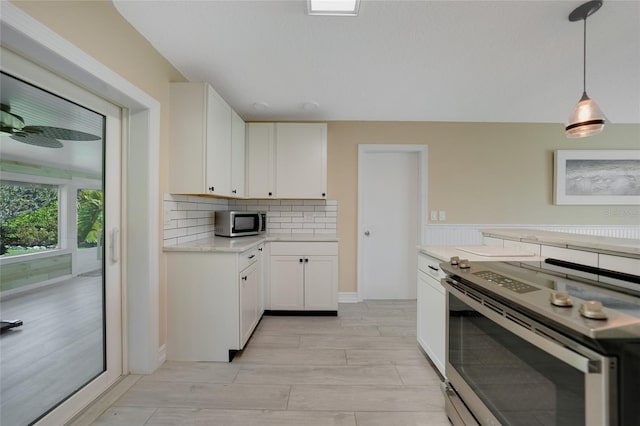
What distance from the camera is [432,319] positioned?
1.88m

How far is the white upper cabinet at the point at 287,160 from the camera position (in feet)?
10.4

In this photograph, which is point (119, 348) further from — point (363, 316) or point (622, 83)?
point (622, 83)

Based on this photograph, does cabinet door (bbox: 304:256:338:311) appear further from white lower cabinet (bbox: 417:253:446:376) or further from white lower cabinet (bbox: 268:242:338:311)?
white lower cabinet (bbox: 417:253:446:376)

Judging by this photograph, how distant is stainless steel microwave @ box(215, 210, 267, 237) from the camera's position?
274 cm

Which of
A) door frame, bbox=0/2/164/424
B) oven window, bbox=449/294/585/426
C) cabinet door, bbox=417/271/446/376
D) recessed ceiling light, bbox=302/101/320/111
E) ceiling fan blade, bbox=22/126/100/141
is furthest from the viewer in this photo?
recessed ceiling light, bbox=302/101/320/111

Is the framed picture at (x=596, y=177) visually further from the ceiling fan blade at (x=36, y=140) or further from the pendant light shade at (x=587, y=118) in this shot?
the ceiling fan blade at (x=36, y=140)

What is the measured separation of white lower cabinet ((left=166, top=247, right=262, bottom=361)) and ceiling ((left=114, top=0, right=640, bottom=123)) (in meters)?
1.55

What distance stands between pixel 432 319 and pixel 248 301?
1496 millimetres

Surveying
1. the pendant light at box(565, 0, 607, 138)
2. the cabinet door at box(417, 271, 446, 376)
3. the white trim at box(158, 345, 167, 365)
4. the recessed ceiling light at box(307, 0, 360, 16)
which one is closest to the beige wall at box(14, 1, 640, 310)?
the cabinet door at box(417, 271, 446, 376)

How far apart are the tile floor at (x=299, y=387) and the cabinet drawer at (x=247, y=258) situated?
71 centimetres

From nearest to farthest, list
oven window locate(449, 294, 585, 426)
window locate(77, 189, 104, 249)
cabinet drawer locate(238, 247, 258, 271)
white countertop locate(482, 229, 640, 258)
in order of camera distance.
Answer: oven window locate(449, 294, 585, 426) → white countertop locate(482, 229, 640, 258) → window locate(77, 189, 104, 249) → cabinet drawer locate(238, 247, 258, 271)

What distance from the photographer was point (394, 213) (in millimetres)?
3559

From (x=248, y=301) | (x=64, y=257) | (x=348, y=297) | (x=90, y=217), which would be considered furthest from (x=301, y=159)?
(x=64, y=257)

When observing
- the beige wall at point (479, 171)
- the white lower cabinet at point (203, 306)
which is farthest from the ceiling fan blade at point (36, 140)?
the beige wall at point (479, 171)
